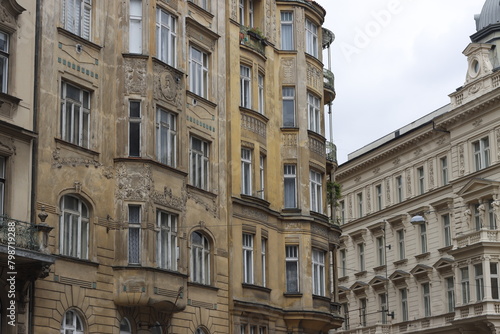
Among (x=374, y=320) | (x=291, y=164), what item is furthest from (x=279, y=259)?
(x=374, y=320)

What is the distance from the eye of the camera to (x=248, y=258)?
40125mm

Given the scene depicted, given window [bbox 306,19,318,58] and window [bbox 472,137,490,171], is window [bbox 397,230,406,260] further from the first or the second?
window [bbox 306,19,318,58]

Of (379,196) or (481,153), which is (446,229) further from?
(379,196)

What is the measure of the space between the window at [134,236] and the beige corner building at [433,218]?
31229 millimetres

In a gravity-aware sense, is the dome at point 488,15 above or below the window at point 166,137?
above

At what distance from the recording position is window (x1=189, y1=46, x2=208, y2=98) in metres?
37.7

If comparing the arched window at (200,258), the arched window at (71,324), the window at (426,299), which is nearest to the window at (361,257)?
the window at (426,299)

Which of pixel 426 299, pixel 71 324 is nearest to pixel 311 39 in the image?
pixel 71 324

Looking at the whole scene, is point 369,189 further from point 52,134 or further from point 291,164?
point 52,134

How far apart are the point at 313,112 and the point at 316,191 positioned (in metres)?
3.50

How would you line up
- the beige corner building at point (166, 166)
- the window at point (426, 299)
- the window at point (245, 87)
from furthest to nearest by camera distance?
the window at point (426, 299) < the window at point (245, 87) < the beige corner building at point (166, 166)

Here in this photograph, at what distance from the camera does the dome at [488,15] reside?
2672 inches

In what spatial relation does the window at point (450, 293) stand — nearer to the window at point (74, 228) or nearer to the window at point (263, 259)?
the window at point (263, 259)

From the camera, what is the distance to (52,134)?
30.1 m
